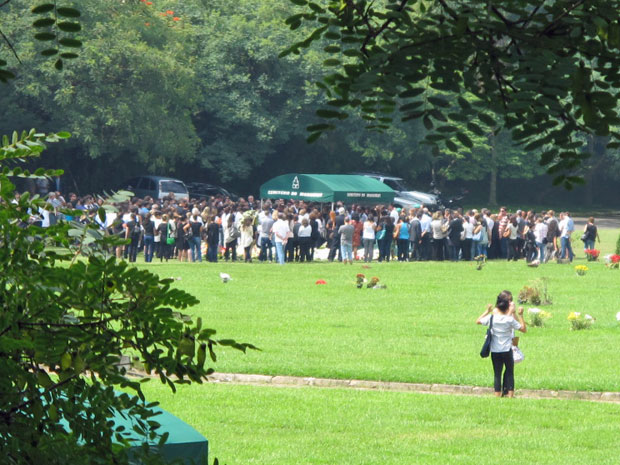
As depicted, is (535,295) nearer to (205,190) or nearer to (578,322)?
(578,322)

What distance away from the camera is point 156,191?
49.2 meters

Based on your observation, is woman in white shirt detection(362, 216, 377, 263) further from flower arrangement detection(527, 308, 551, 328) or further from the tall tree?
the tall tree

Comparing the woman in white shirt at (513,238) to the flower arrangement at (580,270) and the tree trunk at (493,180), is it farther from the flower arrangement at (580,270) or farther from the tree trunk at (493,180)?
the tree trunk at (493,180)

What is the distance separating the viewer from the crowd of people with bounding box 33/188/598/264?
34812 millimetres

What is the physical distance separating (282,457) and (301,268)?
76.0ft

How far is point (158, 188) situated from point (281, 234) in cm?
1635

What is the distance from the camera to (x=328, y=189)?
4409 cm

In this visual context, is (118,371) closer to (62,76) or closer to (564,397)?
(564,397)

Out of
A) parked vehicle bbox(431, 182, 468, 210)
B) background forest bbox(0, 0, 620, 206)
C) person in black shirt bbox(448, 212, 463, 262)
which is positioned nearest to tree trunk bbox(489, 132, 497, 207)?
background forest bbox(0, 0, 620, 206)

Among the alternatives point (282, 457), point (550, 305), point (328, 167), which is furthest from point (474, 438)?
point (328, 167)

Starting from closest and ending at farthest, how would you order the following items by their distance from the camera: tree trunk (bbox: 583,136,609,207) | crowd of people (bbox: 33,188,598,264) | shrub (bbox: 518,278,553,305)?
shrub (bbox: 518,278,553,305) → crowd of people (bbox: 33,188,598,264) → tree trunk (bbox: 583,136,609,207)

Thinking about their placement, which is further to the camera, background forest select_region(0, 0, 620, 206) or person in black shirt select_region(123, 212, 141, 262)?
background forest select_region(0, 0, 620, 206)

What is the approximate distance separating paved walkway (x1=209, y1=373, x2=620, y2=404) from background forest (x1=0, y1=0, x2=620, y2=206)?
27.1 m

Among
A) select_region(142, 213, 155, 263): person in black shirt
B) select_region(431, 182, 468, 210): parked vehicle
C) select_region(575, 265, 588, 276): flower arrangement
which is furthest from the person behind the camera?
select_region(431, 182, 468, 210): parked vehicle
